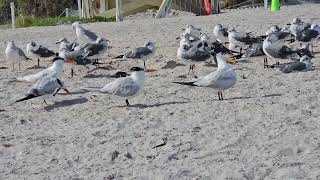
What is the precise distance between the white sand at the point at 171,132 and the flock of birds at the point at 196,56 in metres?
0.23

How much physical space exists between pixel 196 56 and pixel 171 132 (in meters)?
3.53

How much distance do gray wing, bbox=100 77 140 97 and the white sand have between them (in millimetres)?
197

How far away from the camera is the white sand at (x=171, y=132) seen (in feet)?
19.2

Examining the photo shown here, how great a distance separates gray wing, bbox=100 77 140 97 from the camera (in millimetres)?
8164

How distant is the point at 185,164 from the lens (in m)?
5.93

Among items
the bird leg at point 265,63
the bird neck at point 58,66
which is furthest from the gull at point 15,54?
the bird leg at point 265,63

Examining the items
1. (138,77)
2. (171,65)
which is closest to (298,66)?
(171,65)

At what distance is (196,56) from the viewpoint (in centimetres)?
1026

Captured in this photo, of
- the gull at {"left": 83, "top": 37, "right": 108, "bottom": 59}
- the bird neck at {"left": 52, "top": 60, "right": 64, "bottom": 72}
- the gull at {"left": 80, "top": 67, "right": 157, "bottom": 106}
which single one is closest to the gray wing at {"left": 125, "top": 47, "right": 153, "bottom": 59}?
the gull at {"left": 83, "top": 37, "right": 108, "bottom": 59}

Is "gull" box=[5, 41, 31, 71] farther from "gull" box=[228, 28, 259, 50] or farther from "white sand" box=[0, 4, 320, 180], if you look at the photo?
"gull" box=[228, 28, 259, 50]

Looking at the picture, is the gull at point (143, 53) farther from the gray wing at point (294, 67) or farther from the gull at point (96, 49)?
the gray wing at point (294, 67)

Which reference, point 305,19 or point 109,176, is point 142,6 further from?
point 109,176

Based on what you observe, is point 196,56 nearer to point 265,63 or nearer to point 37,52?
point 265,63

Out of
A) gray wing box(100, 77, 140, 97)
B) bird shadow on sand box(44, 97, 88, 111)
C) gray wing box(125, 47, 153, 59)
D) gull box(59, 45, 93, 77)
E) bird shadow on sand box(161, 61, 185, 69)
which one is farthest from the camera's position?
bird shadow on sand box(161, 61, 185, 69)
